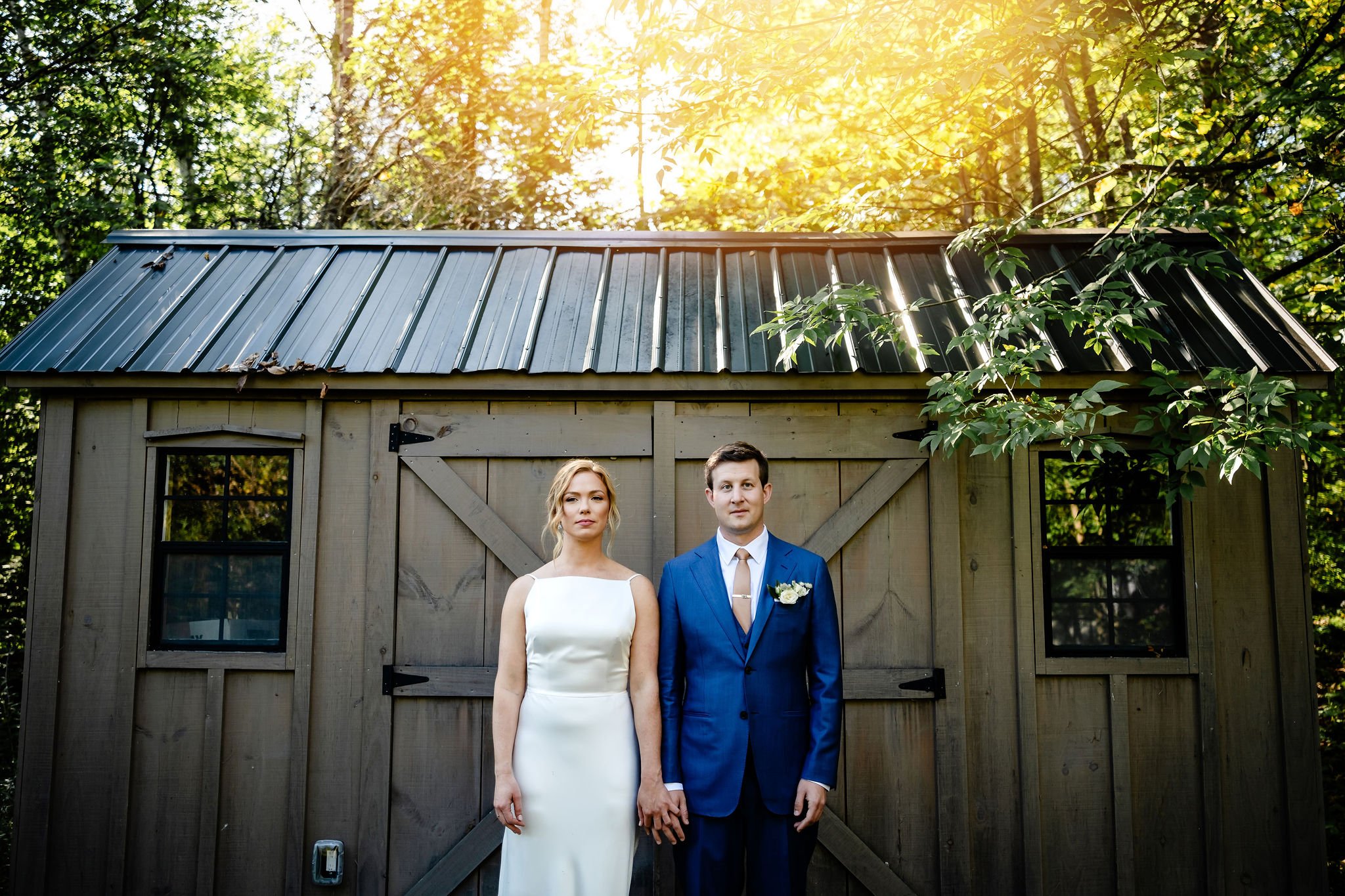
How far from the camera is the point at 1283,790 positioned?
14.8ft

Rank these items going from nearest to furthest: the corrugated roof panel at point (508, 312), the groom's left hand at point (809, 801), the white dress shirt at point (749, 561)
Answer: the groom's left hand at point (809, 801) → the white dress shirt at point (749, 561) → the corrugated roof panel at point (508, 312)

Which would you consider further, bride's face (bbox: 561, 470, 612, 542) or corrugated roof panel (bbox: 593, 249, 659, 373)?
corrugated roof panel (bbox: 593, 249, 659, 373)

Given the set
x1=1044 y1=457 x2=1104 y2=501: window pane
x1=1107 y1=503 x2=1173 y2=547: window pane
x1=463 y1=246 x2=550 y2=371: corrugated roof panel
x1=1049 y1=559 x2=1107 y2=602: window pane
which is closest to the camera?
x1=463 y1=246 x2=550 y2=371: corrugated roof panel

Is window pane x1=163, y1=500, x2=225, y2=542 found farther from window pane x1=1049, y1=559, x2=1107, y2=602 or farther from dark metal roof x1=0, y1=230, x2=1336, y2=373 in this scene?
window pane x1=1049, y1=559, x2=1107, y2=602

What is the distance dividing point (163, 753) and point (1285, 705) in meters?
5.93

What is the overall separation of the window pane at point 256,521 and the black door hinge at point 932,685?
7695 millimetres

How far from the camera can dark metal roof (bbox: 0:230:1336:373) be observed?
451cm

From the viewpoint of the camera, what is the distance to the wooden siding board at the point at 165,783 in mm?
4516

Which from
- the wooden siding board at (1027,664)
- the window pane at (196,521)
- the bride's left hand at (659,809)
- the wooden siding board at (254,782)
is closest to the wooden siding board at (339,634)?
the wooden siding board at (254,782)

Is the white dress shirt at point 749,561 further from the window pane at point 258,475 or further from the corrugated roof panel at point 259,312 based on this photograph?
the window pane at point 258,475

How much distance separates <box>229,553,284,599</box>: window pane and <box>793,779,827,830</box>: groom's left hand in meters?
3.06

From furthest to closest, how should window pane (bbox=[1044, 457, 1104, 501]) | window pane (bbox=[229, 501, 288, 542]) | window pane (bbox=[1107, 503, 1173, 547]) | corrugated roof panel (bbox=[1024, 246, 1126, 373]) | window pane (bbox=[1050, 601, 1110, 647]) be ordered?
1. window pane (bbox=[229, 501, 288, 542])
2. window pane (bbox=[1050, 601, 1110, 647])
3. window pane (bbox=[1044, 457, 1104, 501])
4. window pane (bbox=[1107, 503, 1173, 547])
5. corrugated roof panel (bbox=[1024, 246, 1126, 373])

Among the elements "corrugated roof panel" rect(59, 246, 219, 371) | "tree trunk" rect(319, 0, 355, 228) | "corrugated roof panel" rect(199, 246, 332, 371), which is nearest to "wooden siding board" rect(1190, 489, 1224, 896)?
"corrugated roof panel" rect(199, 246, 332, 371)

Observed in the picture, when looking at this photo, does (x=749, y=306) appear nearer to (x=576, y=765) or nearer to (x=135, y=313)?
(x=576, y=765)
